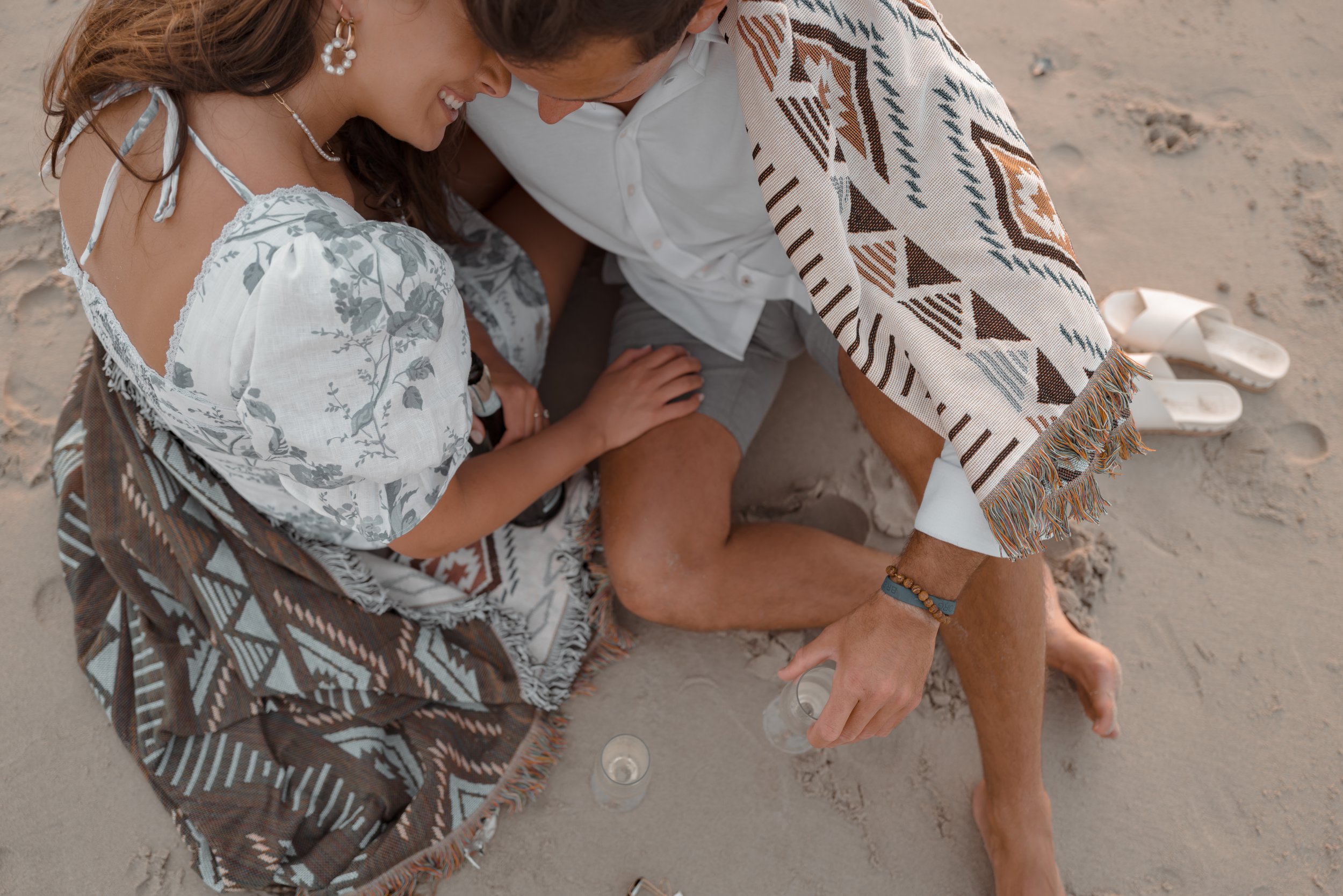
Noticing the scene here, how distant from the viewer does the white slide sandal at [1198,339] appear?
80.5 inches

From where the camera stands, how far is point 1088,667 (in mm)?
1741

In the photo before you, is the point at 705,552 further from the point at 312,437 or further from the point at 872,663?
the point at 312,437

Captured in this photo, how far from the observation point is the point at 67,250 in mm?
1270

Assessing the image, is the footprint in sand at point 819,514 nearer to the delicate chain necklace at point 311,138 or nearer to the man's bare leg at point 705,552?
the man's bare leg at point 705,552

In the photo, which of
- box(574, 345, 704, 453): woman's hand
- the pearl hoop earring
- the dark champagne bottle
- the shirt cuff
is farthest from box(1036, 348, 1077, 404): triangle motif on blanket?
the pearl hoop earring

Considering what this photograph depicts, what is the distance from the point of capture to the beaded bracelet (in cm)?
138

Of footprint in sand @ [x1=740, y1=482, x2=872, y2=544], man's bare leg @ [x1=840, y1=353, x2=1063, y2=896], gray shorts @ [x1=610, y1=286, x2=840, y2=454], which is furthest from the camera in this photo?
footprint in sand @ [x1=740, y1=482, x2=872, y2=544]

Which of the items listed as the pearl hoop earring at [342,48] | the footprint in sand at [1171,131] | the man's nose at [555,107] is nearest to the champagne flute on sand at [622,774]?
the man's nose at [555,107]

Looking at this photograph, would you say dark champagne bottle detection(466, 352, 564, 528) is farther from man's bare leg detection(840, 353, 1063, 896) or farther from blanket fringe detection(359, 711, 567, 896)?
man's bare leg detection(840, 353, 1063, 896)

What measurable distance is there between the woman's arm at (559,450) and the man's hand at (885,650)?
1.72 feet

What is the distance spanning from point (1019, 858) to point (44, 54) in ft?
9.59

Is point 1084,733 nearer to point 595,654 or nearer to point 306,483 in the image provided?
point 595,654

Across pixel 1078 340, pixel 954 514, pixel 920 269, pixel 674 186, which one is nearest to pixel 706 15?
pixel 674 186

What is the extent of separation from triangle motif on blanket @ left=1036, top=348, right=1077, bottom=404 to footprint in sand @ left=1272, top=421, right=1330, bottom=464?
108 centimetres
